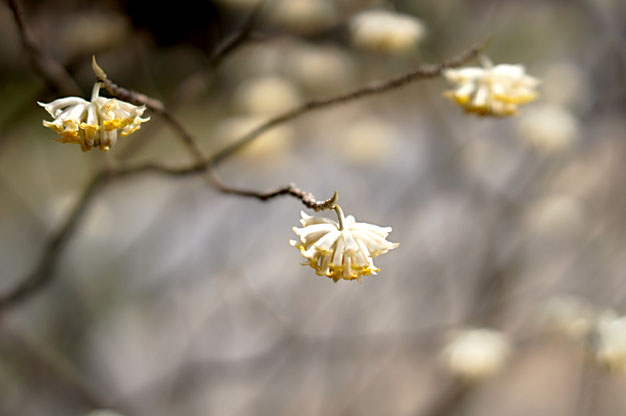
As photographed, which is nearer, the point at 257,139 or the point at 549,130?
the point at 257,139

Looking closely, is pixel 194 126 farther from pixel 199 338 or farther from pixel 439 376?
pixel 439 376

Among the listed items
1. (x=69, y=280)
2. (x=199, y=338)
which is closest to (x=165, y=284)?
(x=199, y=338)

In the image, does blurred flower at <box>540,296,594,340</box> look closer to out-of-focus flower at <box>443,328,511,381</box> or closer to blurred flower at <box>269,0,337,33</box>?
out-of-focus flower at <box>443,328,511,381</box>

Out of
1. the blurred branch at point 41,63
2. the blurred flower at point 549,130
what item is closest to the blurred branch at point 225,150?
the blurred branch at point 41,63

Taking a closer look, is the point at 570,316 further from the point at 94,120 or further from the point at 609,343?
the point at 94,120

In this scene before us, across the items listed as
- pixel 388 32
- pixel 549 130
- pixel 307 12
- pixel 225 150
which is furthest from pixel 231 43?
pixel 549 130

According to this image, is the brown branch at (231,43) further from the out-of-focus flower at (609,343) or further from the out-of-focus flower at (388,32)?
the out-of-focus flower at (609,343)

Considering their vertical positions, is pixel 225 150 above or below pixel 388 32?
below
